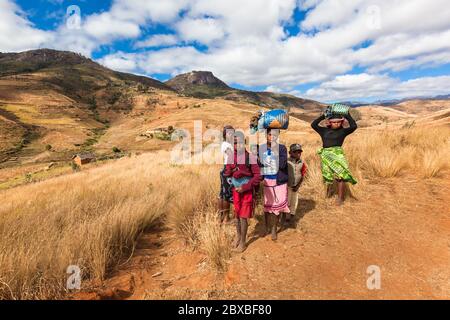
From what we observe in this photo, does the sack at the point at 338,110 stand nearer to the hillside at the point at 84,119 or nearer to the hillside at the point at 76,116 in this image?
the hillside at the point at 84,119

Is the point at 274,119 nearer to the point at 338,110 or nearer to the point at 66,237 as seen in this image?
the point at 338,110

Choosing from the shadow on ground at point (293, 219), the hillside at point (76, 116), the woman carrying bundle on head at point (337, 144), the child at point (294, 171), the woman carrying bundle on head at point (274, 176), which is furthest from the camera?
the hillside at point (76, 116)

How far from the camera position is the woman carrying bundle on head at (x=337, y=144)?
5.73m

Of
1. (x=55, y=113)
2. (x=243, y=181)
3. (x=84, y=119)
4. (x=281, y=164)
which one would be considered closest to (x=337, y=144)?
(x=281, y=164)

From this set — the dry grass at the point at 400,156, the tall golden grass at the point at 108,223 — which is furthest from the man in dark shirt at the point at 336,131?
the dry grass at the point at 400,156

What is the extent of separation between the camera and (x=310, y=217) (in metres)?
5.41

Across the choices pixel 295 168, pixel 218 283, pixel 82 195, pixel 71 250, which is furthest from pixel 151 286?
pixel 82 195

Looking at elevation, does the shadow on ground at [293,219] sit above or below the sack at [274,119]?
below

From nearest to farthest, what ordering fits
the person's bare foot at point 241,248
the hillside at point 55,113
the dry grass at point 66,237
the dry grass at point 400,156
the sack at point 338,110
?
the dry grass at point 66,237
the person's bare foot at point 241,248
the sack at point 338,110
the dry grass at point 400,156
the hillside at point 55,113

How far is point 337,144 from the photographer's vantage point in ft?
19.2

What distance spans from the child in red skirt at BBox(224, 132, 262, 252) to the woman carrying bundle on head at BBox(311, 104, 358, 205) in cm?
234

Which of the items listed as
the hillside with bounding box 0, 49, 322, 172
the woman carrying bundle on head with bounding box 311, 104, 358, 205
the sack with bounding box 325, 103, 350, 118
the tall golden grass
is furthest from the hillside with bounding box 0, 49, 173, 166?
the sack with bounding box 325, 103, 350, 118

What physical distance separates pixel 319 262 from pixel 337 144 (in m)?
2.81
